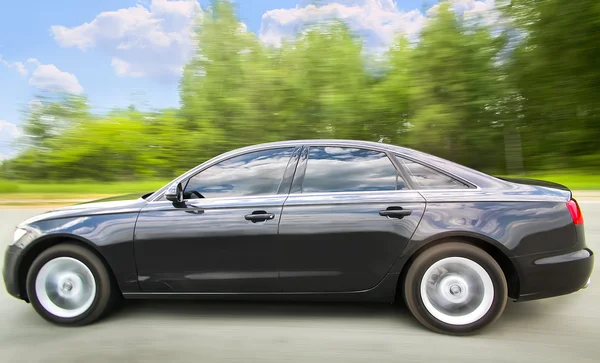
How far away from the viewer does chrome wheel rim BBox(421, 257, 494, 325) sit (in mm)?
3379

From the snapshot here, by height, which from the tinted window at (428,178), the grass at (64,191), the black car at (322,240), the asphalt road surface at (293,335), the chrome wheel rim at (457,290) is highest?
the grass at (64,191)

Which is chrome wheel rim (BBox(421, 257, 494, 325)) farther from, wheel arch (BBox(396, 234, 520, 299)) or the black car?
wheel arch (BBox(396, 234, 520, 299))

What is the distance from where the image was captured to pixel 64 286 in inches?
145

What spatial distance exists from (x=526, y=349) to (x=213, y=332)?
212 cm

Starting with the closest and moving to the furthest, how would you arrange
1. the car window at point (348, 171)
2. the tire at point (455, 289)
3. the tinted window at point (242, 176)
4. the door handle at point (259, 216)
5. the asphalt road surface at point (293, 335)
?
the asphalt road surface at point (293, 335) → the tire at point (455, 289) → the door handle at point (259, 216) → the car window at point (348, 171) → the tinted window at point (242, 176)

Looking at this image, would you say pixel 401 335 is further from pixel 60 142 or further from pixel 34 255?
pixel 60 142

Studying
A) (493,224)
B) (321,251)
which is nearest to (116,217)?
(321,251)

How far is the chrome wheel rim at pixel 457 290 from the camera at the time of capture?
3.38 m

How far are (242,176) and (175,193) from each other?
52 centimetres

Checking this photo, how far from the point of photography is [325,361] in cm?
297

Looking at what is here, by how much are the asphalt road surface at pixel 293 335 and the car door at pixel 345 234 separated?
355 millimetres

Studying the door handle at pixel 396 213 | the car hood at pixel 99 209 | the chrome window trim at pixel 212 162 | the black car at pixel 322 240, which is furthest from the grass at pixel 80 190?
the door handle at pixel 396 213

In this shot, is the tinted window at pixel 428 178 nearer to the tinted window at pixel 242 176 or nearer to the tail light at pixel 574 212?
the tail light at pixel 574 212

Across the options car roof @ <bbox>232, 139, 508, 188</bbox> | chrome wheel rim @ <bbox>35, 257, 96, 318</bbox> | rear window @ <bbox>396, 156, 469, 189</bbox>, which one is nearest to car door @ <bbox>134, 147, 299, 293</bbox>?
car roof @ <bbox>232, 139, 508, 188</bbox>
